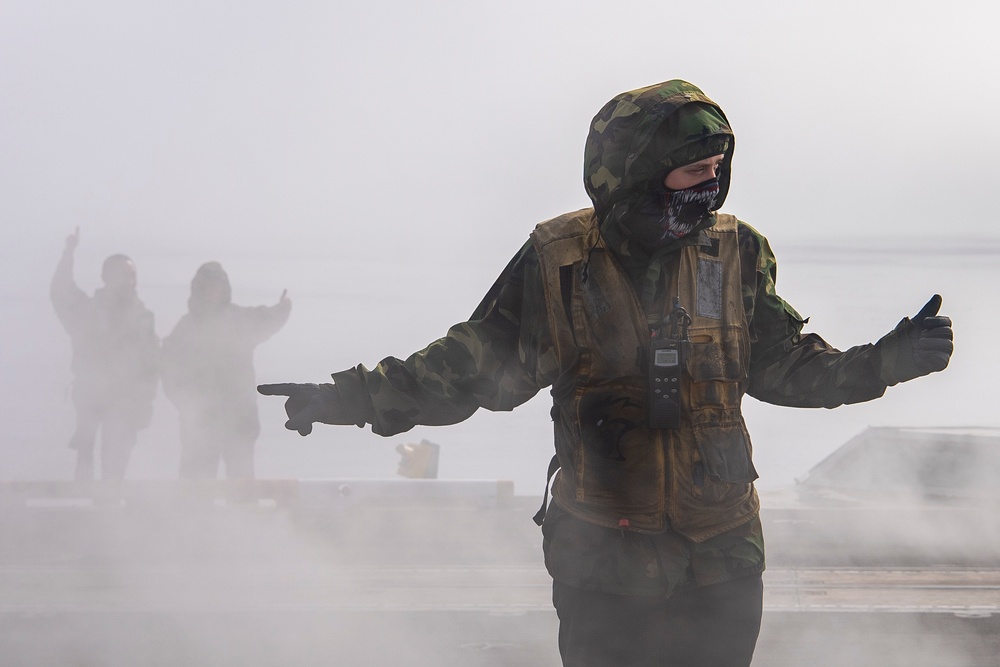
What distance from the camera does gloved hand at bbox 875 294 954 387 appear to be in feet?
6.24

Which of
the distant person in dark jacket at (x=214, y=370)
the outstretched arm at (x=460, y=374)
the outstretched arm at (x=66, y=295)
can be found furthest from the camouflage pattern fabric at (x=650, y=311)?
the outstretched arm at (x=66, y=295)

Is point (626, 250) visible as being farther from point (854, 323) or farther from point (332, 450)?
point (854, 323)

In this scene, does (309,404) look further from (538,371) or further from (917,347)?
(917,347)

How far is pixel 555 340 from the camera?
1977 millimetres

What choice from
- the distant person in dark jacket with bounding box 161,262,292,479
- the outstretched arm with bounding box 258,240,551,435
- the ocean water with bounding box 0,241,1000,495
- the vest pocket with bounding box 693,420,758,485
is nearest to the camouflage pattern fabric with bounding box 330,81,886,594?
the outstretched arm with bounding box 258,240,551,435

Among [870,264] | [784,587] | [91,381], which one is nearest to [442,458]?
[91,381]

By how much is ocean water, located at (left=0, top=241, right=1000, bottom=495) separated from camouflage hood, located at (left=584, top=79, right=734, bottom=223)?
18.7 ft

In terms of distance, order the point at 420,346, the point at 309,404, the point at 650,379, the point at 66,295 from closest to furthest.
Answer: the point at 650,379
the point at 309,404
the point at 66,295
the point at 420,346

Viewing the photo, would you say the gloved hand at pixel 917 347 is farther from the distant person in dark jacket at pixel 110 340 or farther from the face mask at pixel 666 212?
the distant person in dark jacket at pixel 110 340

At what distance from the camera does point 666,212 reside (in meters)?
1.95

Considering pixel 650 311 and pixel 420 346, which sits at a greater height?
pixel 650 311

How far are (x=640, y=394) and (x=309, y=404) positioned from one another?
2.11ft

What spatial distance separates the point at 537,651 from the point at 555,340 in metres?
2.54

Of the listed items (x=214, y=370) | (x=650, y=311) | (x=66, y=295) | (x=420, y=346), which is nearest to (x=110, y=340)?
(x=66, y=295)
